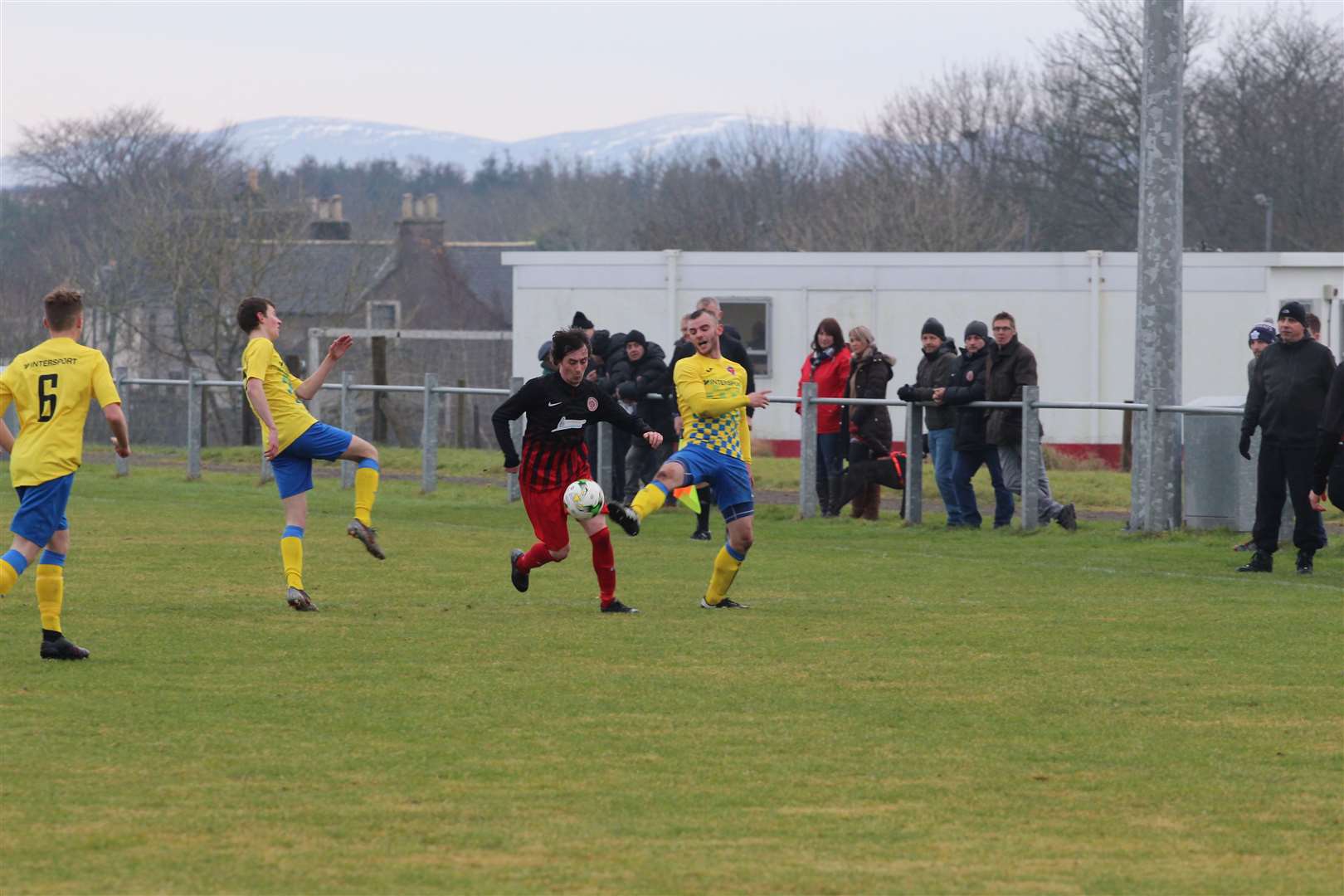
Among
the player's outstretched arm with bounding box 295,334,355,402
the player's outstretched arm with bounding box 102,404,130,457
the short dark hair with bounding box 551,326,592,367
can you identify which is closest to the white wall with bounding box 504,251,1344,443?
the player's outstretched arm with bounding box 295,334,355,402

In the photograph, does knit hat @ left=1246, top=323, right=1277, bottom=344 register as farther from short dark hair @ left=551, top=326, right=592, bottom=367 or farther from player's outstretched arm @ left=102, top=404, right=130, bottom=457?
player's outstretched arm @ left=102, top=404, right=130, bottom=457

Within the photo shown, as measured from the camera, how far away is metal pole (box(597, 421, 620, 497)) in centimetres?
2019

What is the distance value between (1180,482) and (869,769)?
10.8 meters

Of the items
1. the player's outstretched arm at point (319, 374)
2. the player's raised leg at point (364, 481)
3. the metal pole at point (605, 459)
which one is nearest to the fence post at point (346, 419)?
the metal pole at point (605, 459)

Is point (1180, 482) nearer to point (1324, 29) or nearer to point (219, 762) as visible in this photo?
point (219, 762)

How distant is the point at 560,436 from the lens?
38.2 feet

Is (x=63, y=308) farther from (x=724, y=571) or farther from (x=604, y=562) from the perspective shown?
(x=724, y=571)

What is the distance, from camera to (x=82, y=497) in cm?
2209

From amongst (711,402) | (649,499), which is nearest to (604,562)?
(649,499)

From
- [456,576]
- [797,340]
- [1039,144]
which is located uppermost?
[1039,144]

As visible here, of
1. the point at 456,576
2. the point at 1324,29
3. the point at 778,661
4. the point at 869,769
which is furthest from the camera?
the point at 1324,29

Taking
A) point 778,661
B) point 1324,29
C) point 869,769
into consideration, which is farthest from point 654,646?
point 1324,29

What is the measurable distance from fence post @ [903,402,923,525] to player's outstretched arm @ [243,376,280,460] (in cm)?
779

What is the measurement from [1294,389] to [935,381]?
4.47 meters
